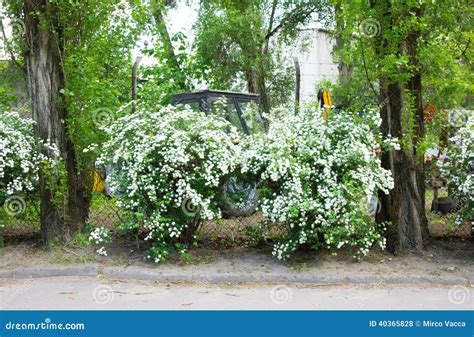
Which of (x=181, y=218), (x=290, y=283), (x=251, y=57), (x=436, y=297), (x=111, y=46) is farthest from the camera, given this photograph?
(x=251, y=57)

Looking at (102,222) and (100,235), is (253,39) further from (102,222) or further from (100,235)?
(100,235)

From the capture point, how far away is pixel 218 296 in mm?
6785

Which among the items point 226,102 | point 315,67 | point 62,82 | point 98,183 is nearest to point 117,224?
point 98,183

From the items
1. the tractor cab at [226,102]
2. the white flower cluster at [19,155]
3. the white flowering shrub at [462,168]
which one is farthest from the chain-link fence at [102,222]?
the white flowering shrub at [462,168]

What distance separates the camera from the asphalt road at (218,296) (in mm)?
6324

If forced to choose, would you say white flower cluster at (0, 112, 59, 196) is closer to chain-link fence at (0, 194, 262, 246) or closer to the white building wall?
chain-link fence at (0, 194, 262, 246)

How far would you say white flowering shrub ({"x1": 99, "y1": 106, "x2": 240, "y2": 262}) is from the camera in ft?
24.6

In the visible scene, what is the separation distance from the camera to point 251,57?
54.0 feet

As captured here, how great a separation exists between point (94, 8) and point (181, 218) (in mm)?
2984

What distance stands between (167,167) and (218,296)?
1674mm

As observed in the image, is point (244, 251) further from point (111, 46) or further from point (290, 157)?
point (111, 46)

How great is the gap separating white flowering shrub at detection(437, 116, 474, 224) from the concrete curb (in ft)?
3.22

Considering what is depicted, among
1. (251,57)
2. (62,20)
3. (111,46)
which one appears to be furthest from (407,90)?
(251,57)

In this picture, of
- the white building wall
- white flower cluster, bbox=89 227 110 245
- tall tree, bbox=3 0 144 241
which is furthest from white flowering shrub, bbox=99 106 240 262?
the white building wall
